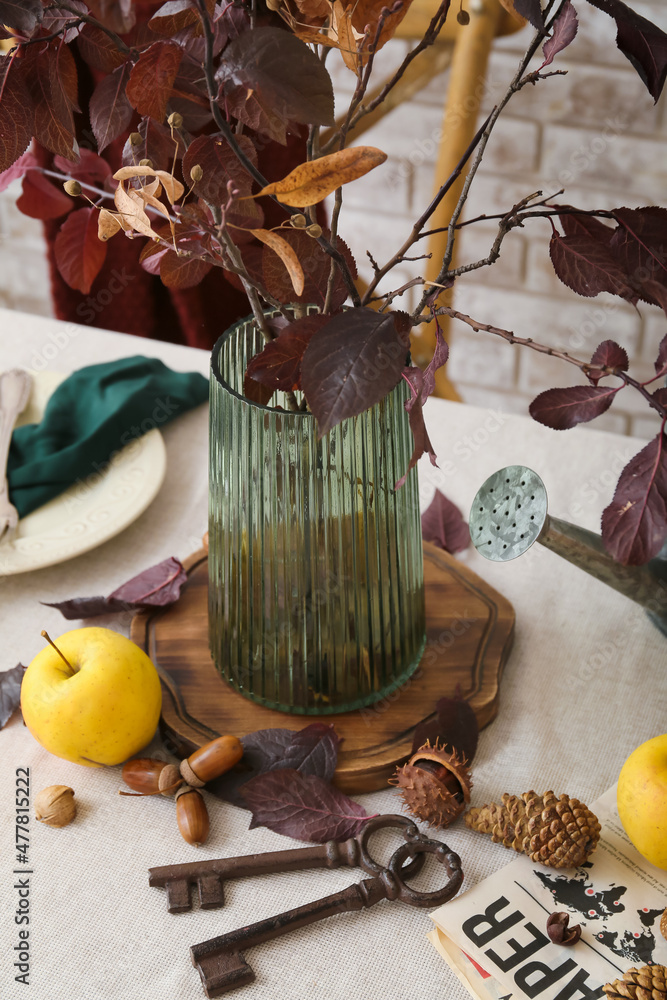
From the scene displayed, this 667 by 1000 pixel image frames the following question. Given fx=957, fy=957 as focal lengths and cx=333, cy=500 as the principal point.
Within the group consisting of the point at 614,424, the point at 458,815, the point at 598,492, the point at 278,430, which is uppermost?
the point at 278,430

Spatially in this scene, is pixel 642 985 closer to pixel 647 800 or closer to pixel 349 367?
pixel 647 800

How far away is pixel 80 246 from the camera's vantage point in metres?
0.65

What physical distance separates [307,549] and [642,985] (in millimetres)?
315

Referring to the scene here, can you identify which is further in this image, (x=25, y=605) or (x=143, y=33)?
(x=25, y=605)

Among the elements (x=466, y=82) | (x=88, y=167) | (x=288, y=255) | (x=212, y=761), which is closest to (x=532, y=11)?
(x=288, y=255)

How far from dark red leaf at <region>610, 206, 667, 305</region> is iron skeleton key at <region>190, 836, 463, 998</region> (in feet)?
1.18

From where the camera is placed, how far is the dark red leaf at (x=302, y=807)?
63 cm

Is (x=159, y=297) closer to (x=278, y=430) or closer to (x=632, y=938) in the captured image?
(x=278, y=430)

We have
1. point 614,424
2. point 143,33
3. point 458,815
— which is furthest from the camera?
point 614,424

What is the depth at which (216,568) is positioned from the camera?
689mm

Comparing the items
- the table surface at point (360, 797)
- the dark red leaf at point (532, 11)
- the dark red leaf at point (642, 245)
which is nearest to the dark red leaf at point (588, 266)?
the dark red leaf at point (642, 245)

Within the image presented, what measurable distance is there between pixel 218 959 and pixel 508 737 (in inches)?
10.4

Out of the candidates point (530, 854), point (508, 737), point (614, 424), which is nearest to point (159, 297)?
point (614, 424)

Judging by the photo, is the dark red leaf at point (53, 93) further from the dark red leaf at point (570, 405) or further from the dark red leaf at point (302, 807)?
the dark red leaf at point (302, 807)
